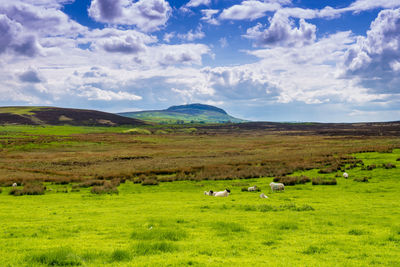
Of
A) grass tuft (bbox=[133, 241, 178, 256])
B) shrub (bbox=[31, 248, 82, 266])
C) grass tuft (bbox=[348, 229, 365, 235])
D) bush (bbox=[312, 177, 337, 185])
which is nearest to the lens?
shrub (bbox=[31, 248, 82, 266])

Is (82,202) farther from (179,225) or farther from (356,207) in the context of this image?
(356,207)

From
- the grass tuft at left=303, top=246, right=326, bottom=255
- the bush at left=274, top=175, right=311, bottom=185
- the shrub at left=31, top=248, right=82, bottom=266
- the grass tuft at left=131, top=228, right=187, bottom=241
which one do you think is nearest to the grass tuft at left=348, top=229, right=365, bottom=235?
the grass tuft at left=303, top=246, right=326, bottom=255

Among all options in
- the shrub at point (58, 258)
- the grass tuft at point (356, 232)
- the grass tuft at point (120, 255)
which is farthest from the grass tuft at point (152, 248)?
the grass tuft at point (356, 232)

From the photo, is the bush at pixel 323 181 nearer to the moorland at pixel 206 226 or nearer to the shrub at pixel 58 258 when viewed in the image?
the moorland at pixel 206 226

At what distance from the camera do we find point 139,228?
47.8 feet

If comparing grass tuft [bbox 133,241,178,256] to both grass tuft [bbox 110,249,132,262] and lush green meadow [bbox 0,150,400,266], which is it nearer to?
lush green meadow [bbox 0,150,400,266]

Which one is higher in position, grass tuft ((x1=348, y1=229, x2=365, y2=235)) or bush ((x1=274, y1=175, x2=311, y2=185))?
grass tuft ((x1=348, y1=229, x2=365, y2=235))

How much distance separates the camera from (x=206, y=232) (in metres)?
14.1

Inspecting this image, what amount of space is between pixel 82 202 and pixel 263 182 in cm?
2051

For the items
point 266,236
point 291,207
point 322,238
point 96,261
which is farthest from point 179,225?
point 291,207

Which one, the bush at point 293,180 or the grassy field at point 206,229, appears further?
the bush at point 293,180

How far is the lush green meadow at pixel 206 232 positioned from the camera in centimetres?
1034

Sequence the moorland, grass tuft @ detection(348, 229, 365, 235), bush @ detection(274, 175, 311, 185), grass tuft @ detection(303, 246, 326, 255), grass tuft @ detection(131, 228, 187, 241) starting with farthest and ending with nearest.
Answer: bush @ detection(274, 175, 311, 185) → grass tuft @ detection(348, 229, 365, 235) → grass tuft @ detection(131, 228, 187, 241) → grass tuft @ detection(303, 246, 326, 255) → the moorland

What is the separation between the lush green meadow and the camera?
1034cm
